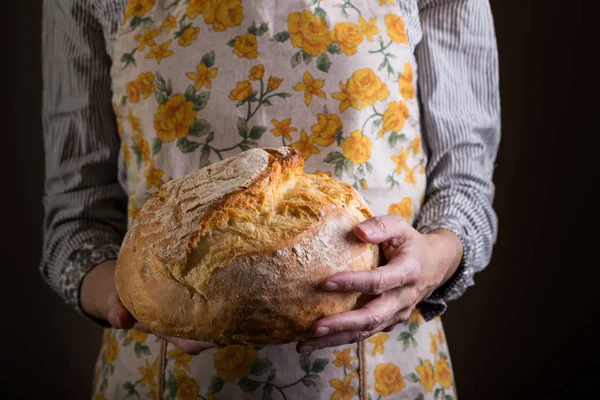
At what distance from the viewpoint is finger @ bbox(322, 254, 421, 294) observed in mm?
797

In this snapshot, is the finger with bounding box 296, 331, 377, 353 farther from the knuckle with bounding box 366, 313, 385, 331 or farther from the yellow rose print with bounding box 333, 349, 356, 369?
the yellow rose print with bounding box 333, 349, 356, 369

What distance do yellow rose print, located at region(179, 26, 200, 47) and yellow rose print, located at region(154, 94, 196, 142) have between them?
0.10 m

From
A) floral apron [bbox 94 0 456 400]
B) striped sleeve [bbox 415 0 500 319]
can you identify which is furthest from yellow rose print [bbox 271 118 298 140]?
striped sleeve [bbox 415 0 500 319]

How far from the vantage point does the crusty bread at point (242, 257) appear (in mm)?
786

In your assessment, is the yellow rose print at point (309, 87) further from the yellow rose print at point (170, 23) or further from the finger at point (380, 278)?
the finger at point (380, 278)

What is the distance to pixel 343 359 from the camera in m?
1.18

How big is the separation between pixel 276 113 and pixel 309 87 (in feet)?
0.26

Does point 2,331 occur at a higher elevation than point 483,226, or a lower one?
lower

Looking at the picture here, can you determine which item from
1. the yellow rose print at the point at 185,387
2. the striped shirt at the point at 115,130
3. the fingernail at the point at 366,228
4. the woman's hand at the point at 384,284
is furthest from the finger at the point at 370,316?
the yellow rose print at the point at 185,387

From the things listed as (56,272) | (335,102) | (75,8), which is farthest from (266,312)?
(75,8)

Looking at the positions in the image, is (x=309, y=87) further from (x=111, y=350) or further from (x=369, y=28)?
(x=111, y=350)

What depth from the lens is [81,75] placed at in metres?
1.37

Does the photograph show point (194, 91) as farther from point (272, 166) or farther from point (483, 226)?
point (483, 226)

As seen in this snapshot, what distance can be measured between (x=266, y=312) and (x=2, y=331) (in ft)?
4.46
